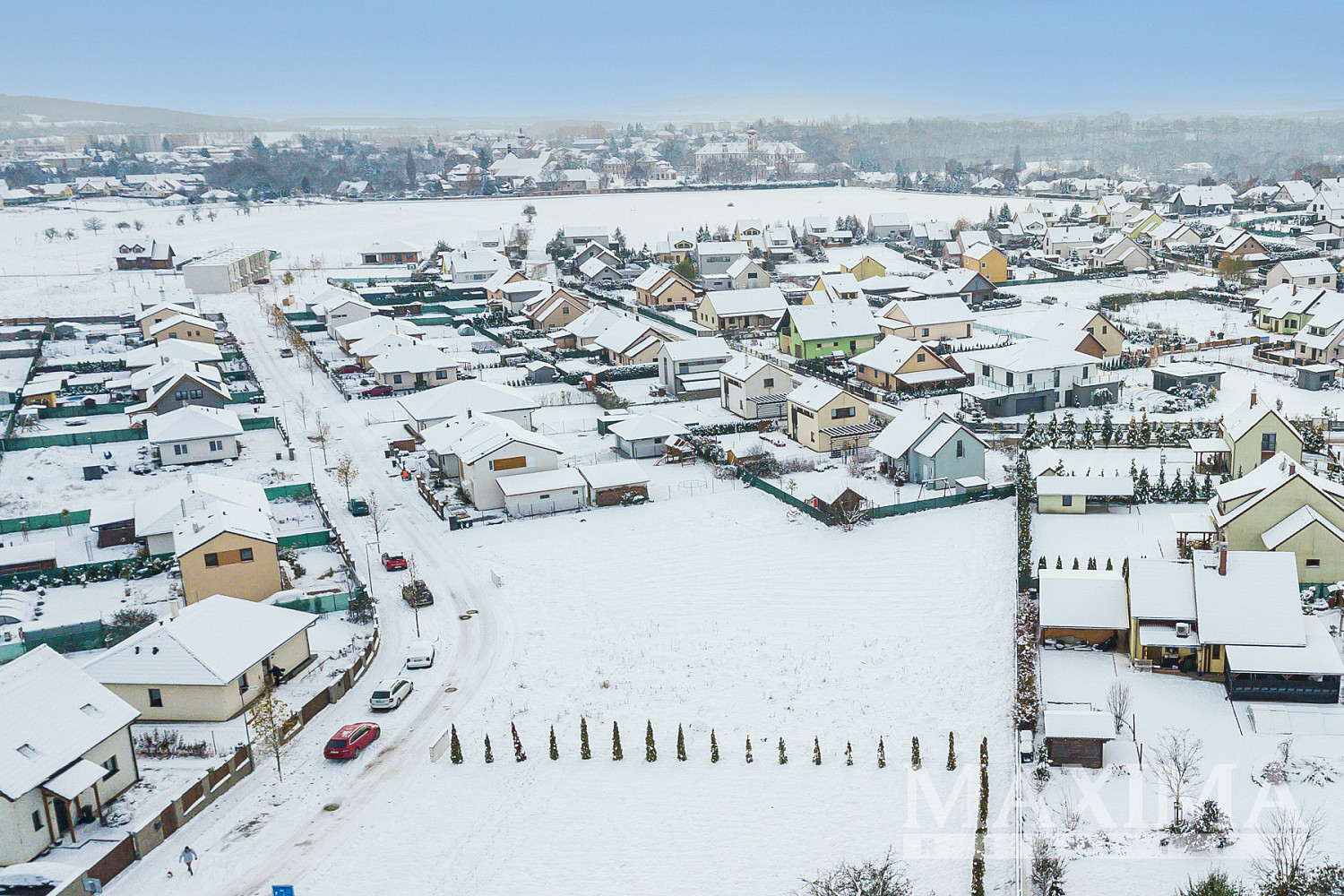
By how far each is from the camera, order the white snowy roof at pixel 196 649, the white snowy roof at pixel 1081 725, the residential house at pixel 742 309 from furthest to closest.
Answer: the residential house at pixel 742 309 < the white snowy roof at pixel 196 649 < the white snowy roof at pixel 1081 725

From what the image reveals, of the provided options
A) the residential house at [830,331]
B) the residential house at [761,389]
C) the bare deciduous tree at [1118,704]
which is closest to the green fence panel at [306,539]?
the residential house at [761,389]

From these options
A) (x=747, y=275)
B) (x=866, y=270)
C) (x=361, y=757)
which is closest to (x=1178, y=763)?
(x=361, y=757)

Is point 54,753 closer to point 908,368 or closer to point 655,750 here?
point 655,750

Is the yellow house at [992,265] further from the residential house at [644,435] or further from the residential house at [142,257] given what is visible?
the residential house at [142,257]

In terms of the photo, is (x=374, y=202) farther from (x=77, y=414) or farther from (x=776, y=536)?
(x=776, y=536)

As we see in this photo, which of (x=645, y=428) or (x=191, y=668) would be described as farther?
(x=645, y=428)

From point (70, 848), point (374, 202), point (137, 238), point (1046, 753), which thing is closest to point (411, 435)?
point (70, 848)

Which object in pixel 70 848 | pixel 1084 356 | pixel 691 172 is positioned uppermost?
pixel 691 172
